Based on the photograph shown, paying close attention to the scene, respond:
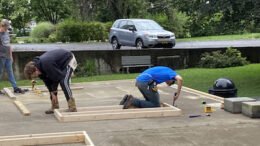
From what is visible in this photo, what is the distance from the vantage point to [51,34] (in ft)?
149

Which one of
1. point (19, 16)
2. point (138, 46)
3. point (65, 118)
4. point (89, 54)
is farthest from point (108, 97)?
point (19, 16)

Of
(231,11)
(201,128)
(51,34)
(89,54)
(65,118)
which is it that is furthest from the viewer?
(51,34)

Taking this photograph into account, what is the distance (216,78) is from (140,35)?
8569 mm

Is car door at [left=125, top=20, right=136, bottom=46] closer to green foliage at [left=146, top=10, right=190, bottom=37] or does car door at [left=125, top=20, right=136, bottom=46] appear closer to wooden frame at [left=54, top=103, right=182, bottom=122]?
wooden frame at [left=54, top=103, right=182, bottom=122]

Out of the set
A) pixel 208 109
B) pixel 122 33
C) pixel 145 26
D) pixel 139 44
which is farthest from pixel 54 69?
pixel 122 33

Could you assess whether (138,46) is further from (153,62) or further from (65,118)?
(65,118)

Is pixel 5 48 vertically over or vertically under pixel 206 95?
over

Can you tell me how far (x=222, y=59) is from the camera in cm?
1988

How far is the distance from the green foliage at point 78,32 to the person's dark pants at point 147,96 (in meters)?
30.6

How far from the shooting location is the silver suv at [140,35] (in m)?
24.2

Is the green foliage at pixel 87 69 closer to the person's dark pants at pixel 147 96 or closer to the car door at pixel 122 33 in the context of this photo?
the car door at pixel 122 33

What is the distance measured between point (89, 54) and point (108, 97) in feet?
20.7

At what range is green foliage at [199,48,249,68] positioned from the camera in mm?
19719

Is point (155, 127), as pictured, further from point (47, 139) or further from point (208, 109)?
point (47, 139)
